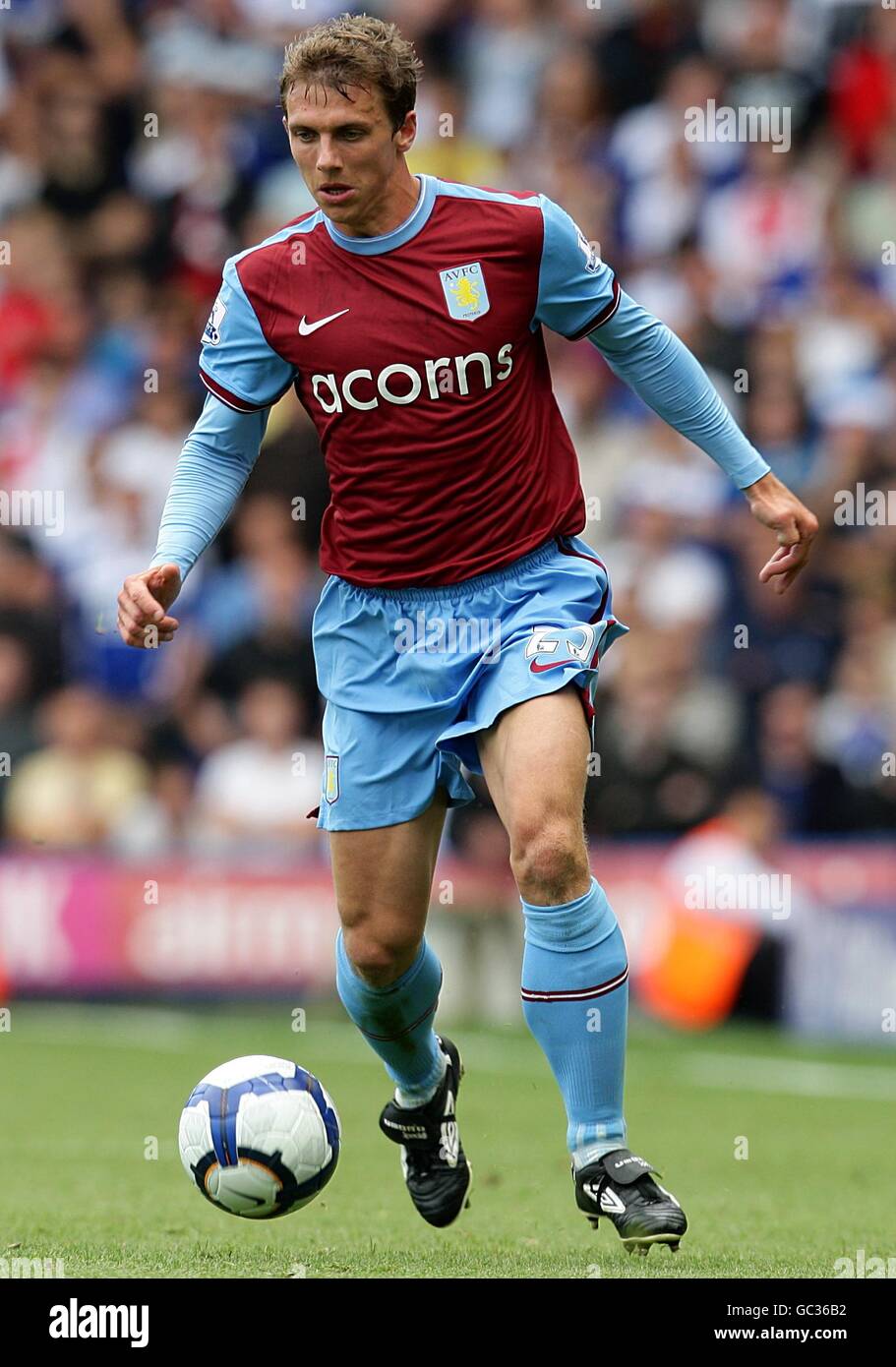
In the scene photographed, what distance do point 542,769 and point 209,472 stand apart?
133 centimetres

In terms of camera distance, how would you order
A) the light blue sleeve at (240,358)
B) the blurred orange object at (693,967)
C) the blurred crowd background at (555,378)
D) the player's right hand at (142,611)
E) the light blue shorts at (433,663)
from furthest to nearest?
1. the blurred crowd background at (555,378)
2. the blurred orange object at (693,967)
3. the light blue sleeve at (240,358)
4. the light blue shorts at (433,663)
5. the player's right hand at (142,611)

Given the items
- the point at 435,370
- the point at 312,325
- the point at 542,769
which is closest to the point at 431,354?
the point at 435,370

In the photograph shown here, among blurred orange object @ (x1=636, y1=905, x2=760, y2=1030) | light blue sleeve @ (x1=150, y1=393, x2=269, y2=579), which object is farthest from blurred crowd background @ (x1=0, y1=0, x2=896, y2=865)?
light blue sleeve @ (x1=150, y1=393, x2=269, y2=579)

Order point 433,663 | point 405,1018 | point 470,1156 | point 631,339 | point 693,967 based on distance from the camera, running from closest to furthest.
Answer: point 433,663 → point 631,339 → point 405,1018 → point 470,1156 → point 693,967

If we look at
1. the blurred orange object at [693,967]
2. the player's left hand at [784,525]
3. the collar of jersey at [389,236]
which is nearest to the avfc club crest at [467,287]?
the collar of jersey at [389,236]

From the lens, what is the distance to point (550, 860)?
5043 mm

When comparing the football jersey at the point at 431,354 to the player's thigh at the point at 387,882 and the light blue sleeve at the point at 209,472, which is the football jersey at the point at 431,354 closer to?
→ the light blue sleeve at the point at 209,472

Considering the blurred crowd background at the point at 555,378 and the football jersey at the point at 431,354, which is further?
the blurred crowd background at the point at 555,378

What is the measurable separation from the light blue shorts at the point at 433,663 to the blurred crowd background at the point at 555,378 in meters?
5.40

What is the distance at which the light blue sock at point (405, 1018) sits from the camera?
5809mm

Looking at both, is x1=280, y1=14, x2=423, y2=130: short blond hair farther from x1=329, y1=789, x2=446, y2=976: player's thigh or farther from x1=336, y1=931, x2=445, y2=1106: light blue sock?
x1=336, y1=931, x2=445, y2=1106: light blue sock

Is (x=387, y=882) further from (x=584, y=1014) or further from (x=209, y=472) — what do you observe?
(x=209, y=472)

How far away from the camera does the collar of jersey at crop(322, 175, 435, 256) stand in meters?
5.52

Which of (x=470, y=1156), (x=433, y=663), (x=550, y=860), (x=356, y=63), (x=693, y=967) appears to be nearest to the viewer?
(x=550, y=860)
